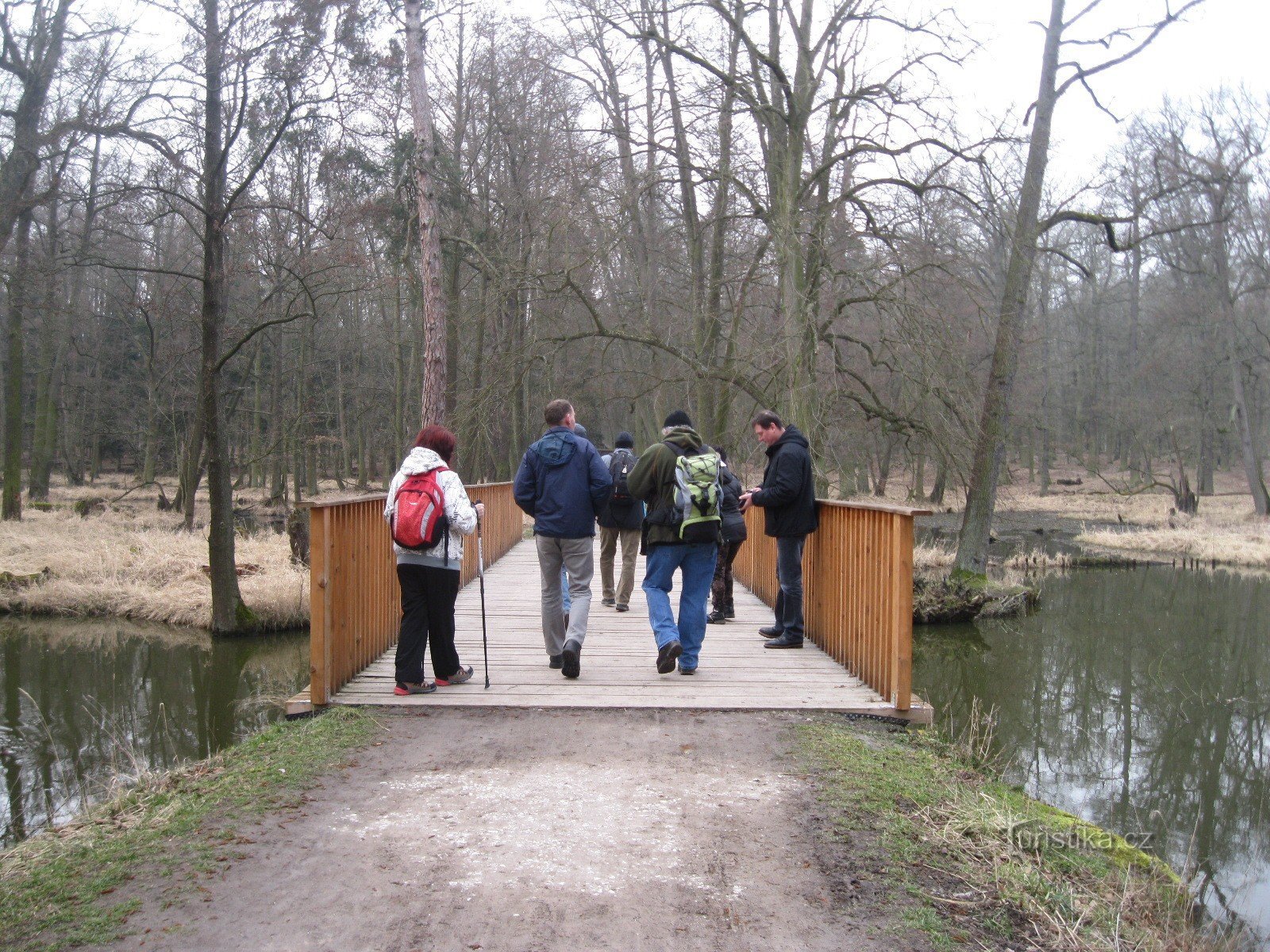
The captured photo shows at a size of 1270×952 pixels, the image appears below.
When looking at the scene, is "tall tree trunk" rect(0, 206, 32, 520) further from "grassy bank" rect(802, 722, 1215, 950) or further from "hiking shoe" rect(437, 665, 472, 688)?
"grassy bank" rect(802, 722, 1215, 950)

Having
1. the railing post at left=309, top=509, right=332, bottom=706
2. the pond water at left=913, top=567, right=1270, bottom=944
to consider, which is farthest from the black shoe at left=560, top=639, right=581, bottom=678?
the pond water at left=913, top=567, right=1270, bottom=944

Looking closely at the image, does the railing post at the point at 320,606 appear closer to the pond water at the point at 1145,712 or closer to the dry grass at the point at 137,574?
the pond water at the point at 1145,712

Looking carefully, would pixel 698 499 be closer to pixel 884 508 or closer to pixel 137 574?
pixel 884 508

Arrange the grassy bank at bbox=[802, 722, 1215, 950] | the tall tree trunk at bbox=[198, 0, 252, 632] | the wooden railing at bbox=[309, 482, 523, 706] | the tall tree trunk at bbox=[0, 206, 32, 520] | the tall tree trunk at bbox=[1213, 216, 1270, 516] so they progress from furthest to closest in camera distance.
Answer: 1. the tall tree trunk at bbox=[1213, 216, 1270, 516]
2. the tall tree trunk at bbox=[0, 206, 32, 520]
3. the tall tree trunk at bbox=[198, 0, 252, 632]
4. the wooden railing at bbox=[309, 482, 523, 706]
5. the grassy bank at bbox=[802, 722, 1215, 950]

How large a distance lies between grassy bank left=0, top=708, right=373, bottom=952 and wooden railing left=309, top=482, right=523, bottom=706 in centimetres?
37

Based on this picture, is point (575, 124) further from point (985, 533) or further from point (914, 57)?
point (985, 533)

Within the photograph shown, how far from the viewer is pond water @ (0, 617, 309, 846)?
7.51 m

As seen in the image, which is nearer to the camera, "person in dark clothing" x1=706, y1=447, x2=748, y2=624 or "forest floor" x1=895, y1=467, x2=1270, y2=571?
"person in dark clothing" x1=706, y1=447, x2=748, y2=624

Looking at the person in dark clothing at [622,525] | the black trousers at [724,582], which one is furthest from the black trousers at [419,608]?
the black trousers at [724,582]

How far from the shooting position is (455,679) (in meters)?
6.40

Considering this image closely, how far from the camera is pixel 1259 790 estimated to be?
26.8ft

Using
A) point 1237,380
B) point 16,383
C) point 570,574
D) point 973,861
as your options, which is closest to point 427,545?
point 570,574

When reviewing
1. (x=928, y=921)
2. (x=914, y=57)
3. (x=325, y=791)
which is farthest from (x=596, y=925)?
(x=914, y=57)

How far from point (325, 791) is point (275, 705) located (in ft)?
19.3
